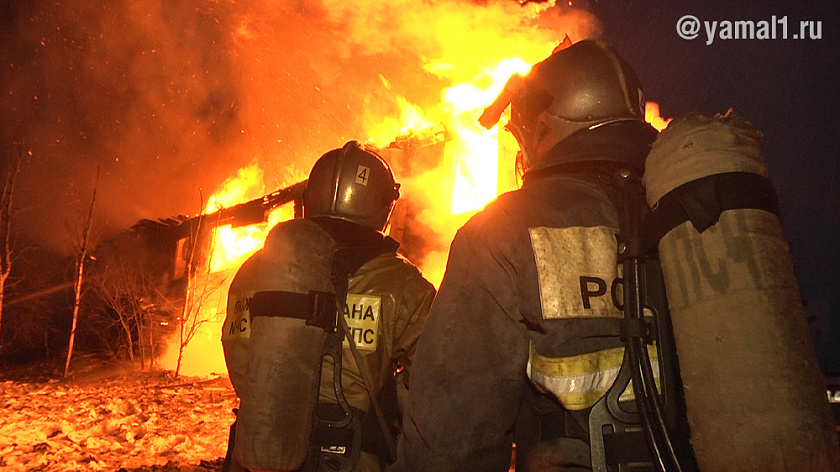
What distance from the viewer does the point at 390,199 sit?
3.66 m

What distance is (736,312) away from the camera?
1148 mm

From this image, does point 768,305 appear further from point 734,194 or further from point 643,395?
point 643,395

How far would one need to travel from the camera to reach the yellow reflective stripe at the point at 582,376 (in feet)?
4.49

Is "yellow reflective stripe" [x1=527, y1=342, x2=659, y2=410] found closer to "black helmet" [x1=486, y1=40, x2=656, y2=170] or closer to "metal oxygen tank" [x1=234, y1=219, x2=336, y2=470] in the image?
"black helmet" [x1=486, y1=40, x2=656, y2=170]

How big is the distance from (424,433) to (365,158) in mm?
2417

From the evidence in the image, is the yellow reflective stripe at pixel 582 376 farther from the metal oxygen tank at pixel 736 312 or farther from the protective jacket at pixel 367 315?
the protective jacket at pixel 367 315

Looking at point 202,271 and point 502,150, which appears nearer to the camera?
point 502,150

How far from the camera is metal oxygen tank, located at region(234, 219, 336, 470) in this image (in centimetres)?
223

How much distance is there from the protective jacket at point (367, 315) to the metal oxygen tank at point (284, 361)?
2.9 inches

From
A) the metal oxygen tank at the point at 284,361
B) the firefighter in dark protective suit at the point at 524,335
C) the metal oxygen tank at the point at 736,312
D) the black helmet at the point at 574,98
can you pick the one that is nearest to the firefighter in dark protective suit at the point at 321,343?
the metal oxygen tank at the point at 284,361

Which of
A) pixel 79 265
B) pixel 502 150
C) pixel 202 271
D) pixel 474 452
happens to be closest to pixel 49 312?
pixel 202 271

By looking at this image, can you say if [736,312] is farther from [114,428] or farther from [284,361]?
[114,428]

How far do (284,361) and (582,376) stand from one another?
149cm

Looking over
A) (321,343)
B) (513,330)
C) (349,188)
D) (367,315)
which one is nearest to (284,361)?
(321,343)
